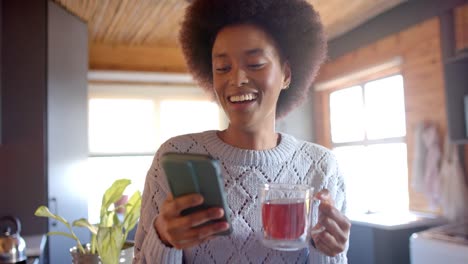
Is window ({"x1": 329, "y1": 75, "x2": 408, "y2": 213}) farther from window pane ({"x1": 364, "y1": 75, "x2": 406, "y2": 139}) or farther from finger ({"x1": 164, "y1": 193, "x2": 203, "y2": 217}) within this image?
finger ({"x1": 164, "y1": 193, "x2": 203, "y2": 217})

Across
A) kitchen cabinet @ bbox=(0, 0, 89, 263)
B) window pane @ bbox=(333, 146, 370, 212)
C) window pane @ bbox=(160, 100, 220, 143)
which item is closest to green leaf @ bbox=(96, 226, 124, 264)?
kitchen cabinet @ bbox=(0, 0, 89, 263)

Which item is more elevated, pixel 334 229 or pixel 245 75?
pixel 245 75

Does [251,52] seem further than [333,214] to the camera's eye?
Yes

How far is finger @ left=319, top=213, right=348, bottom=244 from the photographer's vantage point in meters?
0.77

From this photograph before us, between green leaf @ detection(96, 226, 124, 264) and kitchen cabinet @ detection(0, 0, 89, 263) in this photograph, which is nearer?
green leaf @ detection(96, 226, 124, 264)

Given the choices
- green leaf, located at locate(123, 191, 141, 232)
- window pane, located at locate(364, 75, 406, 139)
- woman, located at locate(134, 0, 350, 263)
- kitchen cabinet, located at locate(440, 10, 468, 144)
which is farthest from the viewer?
window pane, located at locate(364, 75, 406, 139)

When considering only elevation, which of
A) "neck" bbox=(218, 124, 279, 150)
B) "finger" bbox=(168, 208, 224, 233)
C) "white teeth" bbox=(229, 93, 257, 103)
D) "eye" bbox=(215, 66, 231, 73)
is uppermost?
"eye" bbox=(215, 66, 231, 73)

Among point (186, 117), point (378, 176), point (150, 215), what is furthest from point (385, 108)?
point (150, 215)

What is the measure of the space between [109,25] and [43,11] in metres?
0.80

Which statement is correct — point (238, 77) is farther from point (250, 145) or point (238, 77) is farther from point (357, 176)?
point (357, 176)

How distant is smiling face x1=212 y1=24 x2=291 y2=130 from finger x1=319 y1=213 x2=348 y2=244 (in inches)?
10.8

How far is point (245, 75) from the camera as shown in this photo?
90cm

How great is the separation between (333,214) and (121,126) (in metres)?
3.97

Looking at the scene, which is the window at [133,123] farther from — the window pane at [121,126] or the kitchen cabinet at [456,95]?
the kitchen cabinet at [456,95]
